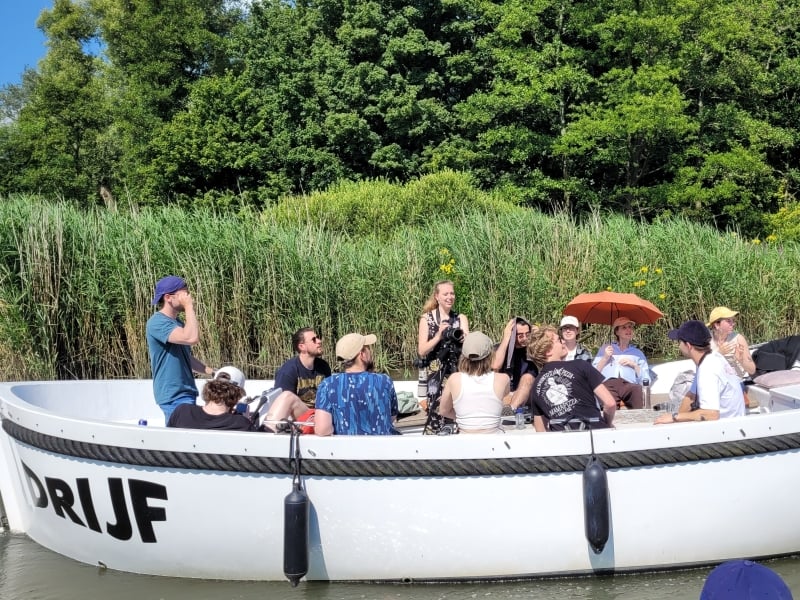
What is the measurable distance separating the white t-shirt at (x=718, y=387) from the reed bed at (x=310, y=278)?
601 centimetres

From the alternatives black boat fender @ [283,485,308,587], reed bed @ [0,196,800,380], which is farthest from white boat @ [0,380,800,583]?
reed bed @ [0,196,800,380]

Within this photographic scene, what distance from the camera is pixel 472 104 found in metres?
25.1

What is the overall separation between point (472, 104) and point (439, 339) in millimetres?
19978

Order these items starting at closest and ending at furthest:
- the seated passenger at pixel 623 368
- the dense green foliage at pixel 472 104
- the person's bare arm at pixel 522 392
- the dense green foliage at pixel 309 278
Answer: the person's bare arm at pixel 522 392 < the seated passenger at pixel 623 368 < the dense green foliage at pixel 309 278 < the dense green foliage at pixel 472 104

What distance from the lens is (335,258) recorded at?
11.0m

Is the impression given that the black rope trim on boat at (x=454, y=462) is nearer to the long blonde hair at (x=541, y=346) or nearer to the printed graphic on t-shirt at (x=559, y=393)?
the printed graphic on t-shirt at (x=559, y=393)

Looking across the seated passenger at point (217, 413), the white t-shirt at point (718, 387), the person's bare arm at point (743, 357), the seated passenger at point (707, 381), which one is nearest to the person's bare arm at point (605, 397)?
the seated passenger at point (707, 381)

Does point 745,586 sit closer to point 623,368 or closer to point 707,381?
point 707,381

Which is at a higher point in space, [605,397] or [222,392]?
[222,392]

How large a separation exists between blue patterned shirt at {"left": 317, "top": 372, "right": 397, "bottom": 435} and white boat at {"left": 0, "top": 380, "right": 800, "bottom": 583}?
242 millimetres

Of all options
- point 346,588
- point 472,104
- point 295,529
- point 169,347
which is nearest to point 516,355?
point 346,588

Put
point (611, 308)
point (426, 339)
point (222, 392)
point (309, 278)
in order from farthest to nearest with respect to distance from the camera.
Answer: point (309, 278) → point (611, 308) → point (426, 339) → point (222, 392)

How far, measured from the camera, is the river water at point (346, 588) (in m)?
4.66

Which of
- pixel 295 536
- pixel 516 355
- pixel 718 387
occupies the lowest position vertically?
pixel 295 536
